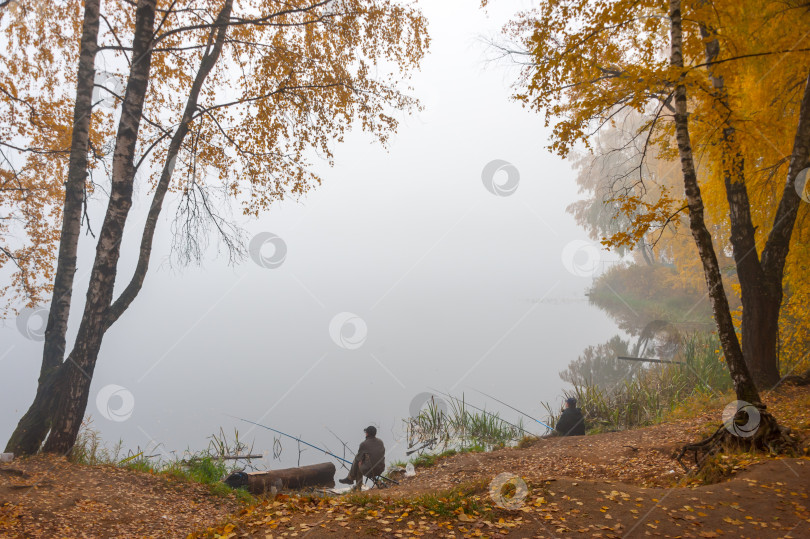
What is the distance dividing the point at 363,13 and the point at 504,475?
8790mm

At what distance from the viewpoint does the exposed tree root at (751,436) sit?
18.8 feet

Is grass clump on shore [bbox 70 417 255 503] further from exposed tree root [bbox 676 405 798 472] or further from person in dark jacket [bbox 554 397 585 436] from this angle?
person in dark jacket [bbox 554 397 585 436]

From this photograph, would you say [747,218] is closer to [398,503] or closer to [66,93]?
[398,503]

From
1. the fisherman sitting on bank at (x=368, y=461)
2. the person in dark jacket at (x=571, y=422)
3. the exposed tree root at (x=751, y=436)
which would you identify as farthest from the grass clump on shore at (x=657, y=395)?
the fisherman sitting on bank at (x=368, y=461)

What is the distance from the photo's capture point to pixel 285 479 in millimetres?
8367

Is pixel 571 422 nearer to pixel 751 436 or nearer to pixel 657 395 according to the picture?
pixel 657 395

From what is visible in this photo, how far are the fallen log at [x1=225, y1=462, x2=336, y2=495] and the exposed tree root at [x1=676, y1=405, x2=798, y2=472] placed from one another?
20.3 feet

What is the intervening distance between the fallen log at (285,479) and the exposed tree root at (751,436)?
619 cm

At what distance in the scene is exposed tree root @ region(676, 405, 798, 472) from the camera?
574 centimetres

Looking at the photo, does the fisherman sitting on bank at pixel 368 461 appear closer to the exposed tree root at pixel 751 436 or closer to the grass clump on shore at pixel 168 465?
the grass clump on shore at pixel 168 465

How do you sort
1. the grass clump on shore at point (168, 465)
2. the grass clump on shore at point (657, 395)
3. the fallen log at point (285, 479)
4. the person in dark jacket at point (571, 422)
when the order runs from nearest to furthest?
1. the grass clump on shore at point (168, 465)
2. the fallen log at point (285, 479)
3. the person in dark jacket at point (571, 422)
4. the grass clump on shore at point (657, 395)

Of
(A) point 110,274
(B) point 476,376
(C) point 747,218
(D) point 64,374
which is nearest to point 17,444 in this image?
(D) point 64,374

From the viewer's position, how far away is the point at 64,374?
710 cm

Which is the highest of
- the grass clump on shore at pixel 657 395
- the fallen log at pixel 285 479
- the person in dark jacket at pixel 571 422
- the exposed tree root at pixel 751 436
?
the grass clump on shore at pixel 657 395
